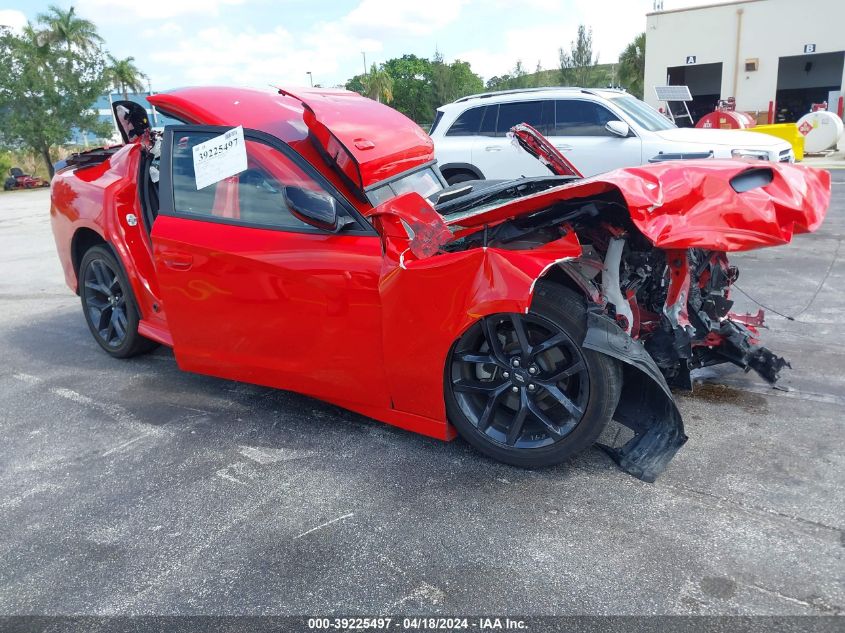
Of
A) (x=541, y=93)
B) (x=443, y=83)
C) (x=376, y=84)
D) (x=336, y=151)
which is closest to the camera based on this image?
(x=336, y=151)

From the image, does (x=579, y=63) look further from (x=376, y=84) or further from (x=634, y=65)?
(x=376, y=84)

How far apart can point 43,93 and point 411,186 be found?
37275mm

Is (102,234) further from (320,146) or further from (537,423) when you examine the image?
(537,423)

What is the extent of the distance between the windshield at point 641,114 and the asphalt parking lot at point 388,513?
5519mm

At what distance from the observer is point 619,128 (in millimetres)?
8562

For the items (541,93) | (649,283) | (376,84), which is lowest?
(649,283)

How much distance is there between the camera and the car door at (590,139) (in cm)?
860

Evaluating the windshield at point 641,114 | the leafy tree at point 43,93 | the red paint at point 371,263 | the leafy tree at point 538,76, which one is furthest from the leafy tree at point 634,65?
the red paint at point 371,263

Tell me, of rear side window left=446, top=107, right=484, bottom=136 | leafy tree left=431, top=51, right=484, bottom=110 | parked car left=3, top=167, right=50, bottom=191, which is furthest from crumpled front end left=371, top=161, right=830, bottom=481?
leafy tree left=431, top=51, right=484, bottom=110

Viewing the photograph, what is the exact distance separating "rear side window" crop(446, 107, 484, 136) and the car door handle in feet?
23.1

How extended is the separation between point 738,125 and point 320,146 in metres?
14.5

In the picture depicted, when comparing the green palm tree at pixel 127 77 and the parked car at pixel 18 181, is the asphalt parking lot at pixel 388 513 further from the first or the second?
the green palm tree at pixel 127 77

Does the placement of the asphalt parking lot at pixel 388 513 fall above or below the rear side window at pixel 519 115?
below

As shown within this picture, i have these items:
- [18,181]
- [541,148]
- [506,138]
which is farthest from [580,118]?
[18,181]
